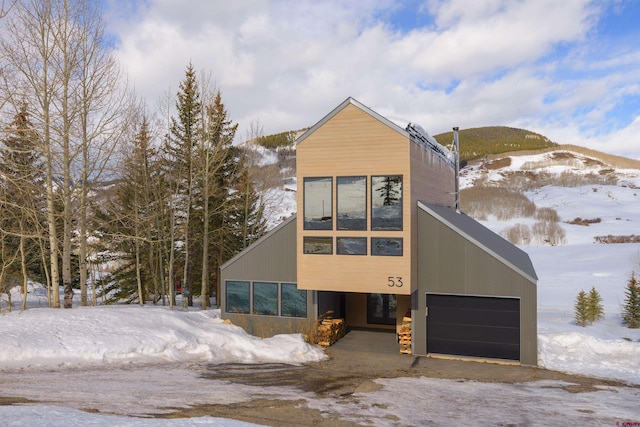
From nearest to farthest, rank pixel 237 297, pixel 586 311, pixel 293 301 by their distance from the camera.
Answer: pixel 293 301, pixel 237 297, pixel 586 311

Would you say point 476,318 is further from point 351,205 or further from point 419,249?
point 351,205

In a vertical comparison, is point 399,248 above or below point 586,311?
above

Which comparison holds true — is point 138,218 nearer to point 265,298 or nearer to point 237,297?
point 237,297

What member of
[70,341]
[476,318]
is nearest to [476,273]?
[476,318]

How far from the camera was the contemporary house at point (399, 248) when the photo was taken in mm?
13758

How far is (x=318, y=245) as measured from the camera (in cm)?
1479

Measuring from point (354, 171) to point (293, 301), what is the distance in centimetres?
543

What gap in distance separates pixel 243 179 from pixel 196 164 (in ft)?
16.3

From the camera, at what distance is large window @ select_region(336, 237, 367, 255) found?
14312 mm

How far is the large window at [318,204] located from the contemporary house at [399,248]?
0.11ft

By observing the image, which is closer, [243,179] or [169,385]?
[169,385]

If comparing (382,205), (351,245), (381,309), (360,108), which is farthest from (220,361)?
(360,108)

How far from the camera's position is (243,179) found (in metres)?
28.7

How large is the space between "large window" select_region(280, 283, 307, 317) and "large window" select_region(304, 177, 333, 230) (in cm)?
265
